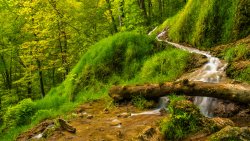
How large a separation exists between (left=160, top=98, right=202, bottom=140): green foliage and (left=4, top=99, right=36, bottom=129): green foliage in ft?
23.1

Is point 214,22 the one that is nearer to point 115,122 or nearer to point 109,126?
point 115,122

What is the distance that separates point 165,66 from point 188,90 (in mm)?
4268

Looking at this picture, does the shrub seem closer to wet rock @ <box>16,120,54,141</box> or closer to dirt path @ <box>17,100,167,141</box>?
dirt path @ <box>17,100,167,141</box>

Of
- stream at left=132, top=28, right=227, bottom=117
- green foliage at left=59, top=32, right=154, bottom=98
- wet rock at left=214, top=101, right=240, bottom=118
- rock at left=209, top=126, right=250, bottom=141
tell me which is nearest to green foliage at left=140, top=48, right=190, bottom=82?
green foliage at left=59, top=32, right=154, bottom=98

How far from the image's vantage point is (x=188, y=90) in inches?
382

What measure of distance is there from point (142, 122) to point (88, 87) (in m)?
6.35

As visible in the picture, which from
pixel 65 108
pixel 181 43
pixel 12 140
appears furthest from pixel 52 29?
pixel 12 140

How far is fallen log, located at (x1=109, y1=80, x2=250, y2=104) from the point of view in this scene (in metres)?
8.70

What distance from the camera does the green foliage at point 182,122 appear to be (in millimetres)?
7590

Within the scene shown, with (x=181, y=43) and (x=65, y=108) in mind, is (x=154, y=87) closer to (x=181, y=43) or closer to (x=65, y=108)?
(x=65, y=108)

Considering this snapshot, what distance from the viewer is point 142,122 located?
9.42 meters

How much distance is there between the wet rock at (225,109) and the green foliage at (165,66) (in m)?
3.77

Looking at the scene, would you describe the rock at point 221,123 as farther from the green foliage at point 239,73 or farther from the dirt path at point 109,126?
the green foliage at point 239,73

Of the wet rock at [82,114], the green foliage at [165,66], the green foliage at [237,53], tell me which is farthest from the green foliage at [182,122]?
the green foliage at [165,66]
